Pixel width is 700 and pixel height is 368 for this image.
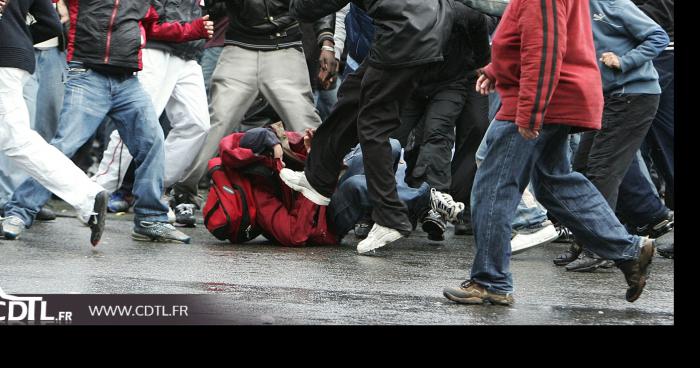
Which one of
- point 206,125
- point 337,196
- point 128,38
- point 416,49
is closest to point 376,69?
point 416,49

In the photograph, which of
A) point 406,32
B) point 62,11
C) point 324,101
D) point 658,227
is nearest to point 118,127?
point 62,11

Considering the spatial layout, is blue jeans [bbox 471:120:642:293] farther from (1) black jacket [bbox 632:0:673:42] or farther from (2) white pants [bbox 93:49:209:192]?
(2) white pants [bbox 93:49:209:192]

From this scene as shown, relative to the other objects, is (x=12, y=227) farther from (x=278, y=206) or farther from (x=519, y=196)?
(x=519, y=196)

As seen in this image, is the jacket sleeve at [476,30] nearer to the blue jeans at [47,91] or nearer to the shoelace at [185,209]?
the shoelace at [185,209]

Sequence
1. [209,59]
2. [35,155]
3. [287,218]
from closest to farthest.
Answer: [35,155] → [287,218] → [209,59]

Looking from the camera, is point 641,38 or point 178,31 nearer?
point 641,38

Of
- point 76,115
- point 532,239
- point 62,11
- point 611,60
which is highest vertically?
point 611,60

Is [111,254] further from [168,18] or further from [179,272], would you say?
[168,18]

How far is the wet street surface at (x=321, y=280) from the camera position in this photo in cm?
609

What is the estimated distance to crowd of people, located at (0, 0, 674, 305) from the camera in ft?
26.0

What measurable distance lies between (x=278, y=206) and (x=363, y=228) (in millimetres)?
993

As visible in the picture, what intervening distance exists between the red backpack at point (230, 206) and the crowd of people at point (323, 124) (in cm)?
1

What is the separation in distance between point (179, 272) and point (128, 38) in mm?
1819

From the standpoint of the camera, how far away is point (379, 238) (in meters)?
8.09
